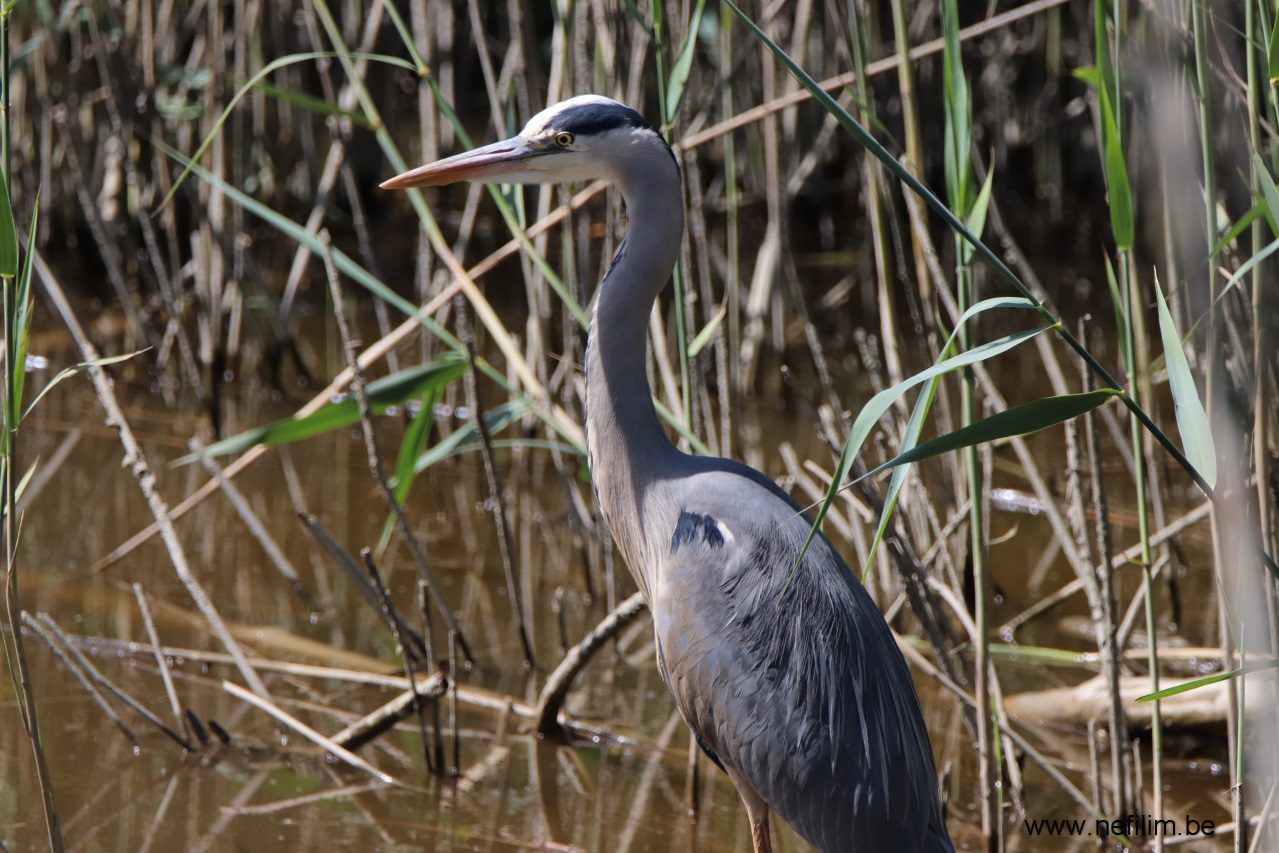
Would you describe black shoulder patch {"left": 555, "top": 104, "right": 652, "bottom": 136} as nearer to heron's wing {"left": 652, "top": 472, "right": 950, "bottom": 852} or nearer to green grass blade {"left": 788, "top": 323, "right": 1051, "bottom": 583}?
heron's wing {"left": 652, "top": 472, "right": 950, "bottom": 852}

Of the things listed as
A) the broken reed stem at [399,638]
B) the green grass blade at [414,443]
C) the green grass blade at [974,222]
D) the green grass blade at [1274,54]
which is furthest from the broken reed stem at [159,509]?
the green grass blade at [1274,54]

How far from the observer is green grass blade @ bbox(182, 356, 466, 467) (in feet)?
8.64

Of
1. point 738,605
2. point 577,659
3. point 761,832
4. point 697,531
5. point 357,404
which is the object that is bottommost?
point 761,832

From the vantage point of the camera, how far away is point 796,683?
2121 millimetres

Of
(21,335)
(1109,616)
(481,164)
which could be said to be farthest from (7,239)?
(1109,616)

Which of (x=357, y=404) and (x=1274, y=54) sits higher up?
(x=1274, y=54)

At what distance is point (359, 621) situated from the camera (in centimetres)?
347

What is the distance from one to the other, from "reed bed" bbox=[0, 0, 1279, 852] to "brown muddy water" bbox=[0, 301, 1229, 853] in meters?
0.02

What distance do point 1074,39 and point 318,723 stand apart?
615 cm

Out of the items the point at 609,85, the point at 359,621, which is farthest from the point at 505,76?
the point at 359,621

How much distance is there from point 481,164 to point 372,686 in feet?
4.81

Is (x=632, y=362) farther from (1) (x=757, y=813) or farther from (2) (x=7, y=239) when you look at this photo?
(2) (x=7, y=239)

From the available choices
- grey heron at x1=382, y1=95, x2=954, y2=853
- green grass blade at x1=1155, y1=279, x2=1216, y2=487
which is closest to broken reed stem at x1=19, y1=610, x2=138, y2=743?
grey heron at x1=382, y1=95, x2=954, y2=853

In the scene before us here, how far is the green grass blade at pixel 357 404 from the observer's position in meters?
2.63
